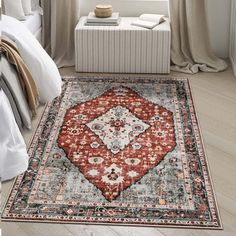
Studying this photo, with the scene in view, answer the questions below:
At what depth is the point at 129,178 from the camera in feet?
10.1

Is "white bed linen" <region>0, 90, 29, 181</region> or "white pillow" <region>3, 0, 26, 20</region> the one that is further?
"white pillow" <region>3, 0, 26, 20</region>

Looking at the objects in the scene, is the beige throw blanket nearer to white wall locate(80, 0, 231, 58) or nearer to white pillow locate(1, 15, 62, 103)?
white pillow locate(1, 15, 62, 103)

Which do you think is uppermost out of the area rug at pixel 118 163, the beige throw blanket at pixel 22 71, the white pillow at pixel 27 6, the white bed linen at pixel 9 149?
the white pillow at pixel 27 6

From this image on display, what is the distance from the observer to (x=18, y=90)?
350cm

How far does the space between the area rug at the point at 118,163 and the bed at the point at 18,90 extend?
0.36 ft

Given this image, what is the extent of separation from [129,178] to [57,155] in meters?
0.54

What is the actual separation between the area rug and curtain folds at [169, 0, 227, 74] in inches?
20.8

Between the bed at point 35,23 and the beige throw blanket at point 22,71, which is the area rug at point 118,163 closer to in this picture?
the beige throw blanket at point 22,71

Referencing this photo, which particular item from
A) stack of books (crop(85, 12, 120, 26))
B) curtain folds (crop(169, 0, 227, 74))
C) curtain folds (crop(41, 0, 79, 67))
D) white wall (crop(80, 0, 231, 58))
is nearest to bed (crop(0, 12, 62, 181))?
curtain folds (crop(41, 0, 79, 67))

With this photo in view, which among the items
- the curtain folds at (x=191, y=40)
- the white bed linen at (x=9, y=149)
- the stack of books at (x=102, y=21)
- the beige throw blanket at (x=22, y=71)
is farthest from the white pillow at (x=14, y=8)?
the white bed linen at (x=9, y=149)

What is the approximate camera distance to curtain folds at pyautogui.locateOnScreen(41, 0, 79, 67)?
4902mm

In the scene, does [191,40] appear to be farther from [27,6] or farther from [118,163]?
[118,163]

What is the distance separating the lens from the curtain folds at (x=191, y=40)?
4770 millimetres

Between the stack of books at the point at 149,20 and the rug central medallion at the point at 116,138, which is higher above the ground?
the stack of books at the point at 149,20
